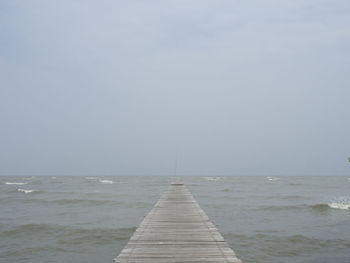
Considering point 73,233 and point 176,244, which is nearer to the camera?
point 176,244

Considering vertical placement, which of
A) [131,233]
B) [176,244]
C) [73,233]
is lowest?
[73,233]

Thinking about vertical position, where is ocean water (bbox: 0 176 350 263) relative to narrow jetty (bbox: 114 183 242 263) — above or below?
below

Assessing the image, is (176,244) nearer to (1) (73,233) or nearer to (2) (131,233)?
(2) (131,233)

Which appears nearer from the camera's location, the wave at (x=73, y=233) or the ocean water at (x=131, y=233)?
the ocean water at (x=131, y=233)

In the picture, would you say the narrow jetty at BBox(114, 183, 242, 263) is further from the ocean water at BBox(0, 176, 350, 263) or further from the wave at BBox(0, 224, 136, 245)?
the wave at BBox(0, 224, 136, 245)

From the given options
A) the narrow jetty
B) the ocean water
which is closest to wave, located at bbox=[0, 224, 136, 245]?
the ocean water

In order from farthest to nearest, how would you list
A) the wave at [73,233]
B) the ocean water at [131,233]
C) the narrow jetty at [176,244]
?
the wave at [73,233] < the ocean water at [131,233] < the narrow jetty at [176,244]

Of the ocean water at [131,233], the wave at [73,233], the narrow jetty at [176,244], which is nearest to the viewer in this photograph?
the narrow jetty at [176,244]

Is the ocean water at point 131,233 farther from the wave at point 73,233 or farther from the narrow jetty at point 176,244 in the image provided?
the narrow jetty at point 176,244

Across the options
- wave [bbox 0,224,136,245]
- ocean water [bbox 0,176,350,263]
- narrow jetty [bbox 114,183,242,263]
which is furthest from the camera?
wave [bbox 0,224,136,245]

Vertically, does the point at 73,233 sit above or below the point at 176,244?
below

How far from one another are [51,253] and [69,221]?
5.98 metres

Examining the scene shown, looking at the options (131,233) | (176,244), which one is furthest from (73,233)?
(176,244)

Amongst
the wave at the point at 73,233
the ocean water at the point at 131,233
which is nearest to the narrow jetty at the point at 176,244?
the ocean water at the point at 131,233
